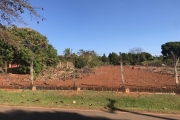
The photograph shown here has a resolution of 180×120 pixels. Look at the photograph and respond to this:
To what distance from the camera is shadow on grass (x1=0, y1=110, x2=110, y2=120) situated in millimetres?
6719

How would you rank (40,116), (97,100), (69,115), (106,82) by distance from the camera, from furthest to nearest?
1. (106,82)
2. (97,100)
3. (69,115)
4. (40,116)

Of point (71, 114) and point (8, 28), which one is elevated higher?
point (8, 28)

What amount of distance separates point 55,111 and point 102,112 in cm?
159

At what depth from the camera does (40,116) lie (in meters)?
6.92

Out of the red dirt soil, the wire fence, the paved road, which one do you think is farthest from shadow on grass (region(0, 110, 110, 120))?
the red dirt soil

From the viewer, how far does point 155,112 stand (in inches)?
301

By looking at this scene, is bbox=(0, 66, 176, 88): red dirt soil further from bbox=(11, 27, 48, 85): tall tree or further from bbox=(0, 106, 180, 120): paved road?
bbox=(0, 106, 180, 120): paved road

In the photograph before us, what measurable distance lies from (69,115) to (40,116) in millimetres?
887

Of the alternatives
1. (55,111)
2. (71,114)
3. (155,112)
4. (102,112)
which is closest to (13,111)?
(55,111)

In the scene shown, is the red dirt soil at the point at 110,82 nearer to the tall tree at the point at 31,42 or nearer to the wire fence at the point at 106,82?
the wire fence at the point at 106,82

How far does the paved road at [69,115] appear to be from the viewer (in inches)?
267

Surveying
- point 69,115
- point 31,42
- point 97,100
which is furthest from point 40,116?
point 97,100

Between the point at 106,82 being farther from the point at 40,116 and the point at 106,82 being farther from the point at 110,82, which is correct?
the point at 40,116

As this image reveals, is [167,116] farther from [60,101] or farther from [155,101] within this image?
[60,101]
